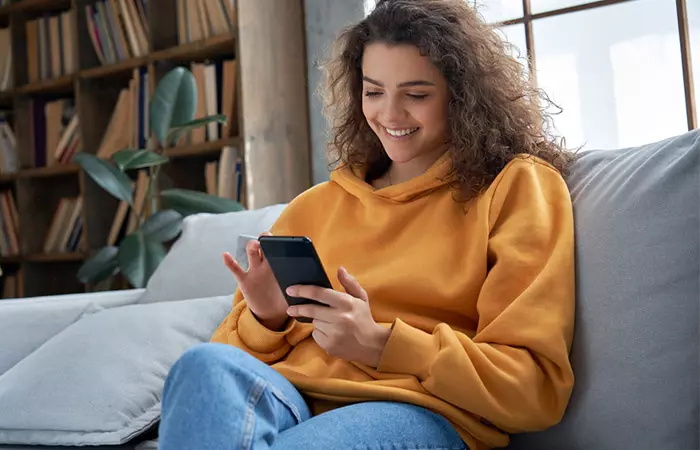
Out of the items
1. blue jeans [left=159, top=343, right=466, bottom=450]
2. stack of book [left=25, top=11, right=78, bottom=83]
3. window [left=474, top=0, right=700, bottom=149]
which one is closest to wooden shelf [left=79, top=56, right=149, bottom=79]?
stack of book [left=25, top=11, right=78, bottom=83]

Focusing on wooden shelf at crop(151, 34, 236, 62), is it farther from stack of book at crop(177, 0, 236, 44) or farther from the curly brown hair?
the curly brown hair

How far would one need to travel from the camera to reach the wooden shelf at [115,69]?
3.16 m

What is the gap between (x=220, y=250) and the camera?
1757 mm

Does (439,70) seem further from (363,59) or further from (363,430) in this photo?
(363,430)

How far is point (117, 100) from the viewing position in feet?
11.4

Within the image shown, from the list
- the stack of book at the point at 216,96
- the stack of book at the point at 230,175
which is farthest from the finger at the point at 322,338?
the stack of book at the point at 216,96

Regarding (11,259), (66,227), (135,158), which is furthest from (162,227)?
(11,259)

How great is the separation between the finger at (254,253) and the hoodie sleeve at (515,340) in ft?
0.85

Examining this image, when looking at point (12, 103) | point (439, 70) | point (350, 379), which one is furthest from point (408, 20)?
point (12, 103)

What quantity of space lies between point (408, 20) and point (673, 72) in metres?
1.47

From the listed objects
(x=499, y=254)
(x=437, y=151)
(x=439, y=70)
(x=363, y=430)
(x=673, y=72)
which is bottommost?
(x=363, y=430)

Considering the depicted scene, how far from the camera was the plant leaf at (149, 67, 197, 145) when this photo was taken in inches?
110

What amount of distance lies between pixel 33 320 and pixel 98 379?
410mm

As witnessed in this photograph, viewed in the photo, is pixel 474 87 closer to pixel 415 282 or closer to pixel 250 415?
pixel 415 282
